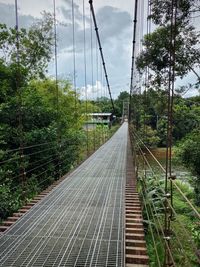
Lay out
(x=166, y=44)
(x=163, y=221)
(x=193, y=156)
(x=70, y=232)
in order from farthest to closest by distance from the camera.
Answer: (x=166, y=44) < (x=193, y=156) < (x=163, y=221) < (x=70, y=232)

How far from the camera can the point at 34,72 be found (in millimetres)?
8523

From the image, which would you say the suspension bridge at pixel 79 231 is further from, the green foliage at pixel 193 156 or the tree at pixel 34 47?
the tree at pixel 34 47

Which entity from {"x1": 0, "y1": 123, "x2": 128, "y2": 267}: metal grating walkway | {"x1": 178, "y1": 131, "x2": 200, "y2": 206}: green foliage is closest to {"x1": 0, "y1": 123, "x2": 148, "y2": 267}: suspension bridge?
{"x1": 0, "y1": 123, "x2": 128, "y2": 267}: metal grating walkway

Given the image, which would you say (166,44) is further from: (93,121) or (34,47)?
(93,121)

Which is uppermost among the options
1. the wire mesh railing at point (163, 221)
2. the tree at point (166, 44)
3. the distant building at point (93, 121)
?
the tree at point (166, 44)

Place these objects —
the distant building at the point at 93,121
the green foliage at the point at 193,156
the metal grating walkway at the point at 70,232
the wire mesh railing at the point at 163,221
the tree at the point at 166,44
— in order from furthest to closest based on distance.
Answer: the distant building at the point at 93,121
the tree at the point at 166,44
the green foliage at the point at 193,156
the metal grating walkway at the point at 70,232
the wire mesh railing at the point at 163,221

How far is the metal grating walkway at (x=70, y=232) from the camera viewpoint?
1.68 meters

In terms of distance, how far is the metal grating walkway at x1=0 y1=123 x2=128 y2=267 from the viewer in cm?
168

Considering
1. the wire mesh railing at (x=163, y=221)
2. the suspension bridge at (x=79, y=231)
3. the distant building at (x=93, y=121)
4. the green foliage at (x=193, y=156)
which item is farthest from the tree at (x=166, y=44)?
the suspension bridge at (x=79, y=231)

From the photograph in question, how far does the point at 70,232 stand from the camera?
2051 millimetres

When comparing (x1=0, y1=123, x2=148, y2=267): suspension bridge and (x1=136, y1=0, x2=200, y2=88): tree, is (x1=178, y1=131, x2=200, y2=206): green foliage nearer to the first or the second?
(x1=136, y1=0, x2=200, y2=88): tree

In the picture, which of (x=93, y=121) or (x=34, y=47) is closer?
(x=34, y=47)

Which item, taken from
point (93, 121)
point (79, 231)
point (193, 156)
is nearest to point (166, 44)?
point (193, 156)

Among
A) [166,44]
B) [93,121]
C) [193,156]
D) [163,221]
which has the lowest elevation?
[163,221]
